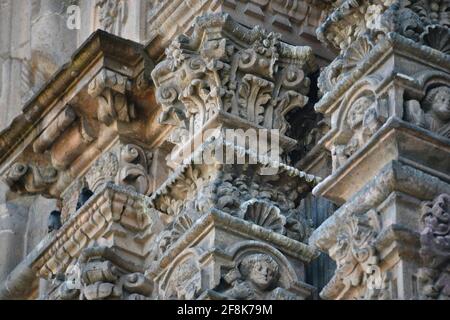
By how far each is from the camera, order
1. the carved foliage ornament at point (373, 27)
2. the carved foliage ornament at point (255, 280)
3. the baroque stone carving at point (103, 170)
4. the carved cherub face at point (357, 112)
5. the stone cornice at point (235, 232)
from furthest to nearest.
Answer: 1. the baroque stone carving at point (103, 170)
2. the stone cornice at point (235, 232)
3. the carved foliage ornament at point (255, 280)
4. the carved foliage ornament at point (373, 27)
5. the carved cherub face at point (357, 112)

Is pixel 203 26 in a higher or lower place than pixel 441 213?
higher

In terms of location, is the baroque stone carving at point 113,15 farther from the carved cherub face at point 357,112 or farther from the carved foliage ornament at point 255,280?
the carved cherub face at point 357,112

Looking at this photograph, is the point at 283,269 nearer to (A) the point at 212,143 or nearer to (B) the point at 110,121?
(A) the point at 212,143

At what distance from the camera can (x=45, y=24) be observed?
19.2m

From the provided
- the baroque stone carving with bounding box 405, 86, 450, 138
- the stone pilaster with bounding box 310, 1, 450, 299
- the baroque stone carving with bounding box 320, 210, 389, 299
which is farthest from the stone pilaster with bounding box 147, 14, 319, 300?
the baroque stone carving with bounding box 405, 86, 450, 138

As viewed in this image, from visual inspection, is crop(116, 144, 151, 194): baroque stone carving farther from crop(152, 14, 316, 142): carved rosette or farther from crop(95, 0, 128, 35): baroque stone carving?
crop(95, 0, 128, 35): baroque stone carving

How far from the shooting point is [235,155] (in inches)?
614

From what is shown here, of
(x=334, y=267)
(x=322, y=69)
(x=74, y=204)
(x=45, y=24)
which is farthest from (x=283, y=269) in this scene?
(x=45, y=24)

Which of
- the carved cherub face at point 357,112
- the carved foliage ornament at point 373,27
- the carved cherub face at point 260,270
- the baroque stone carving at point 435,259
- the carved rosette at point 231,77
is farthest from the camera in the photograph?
the carved rosette at point 231,77

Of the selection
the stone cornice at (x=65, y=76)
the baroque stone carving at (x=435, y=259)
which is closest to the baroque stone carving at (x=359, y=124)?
the baroque stone carving at (x=435, y=259)

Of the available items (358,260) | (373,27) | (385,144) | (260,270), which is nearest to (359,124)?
(385,144)

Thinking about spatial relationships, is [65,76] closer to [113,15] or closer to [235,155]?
[113,15]

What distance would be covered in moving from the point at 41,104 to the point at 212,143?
2293mm

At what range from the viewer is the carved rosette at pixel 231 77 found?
628 inches
